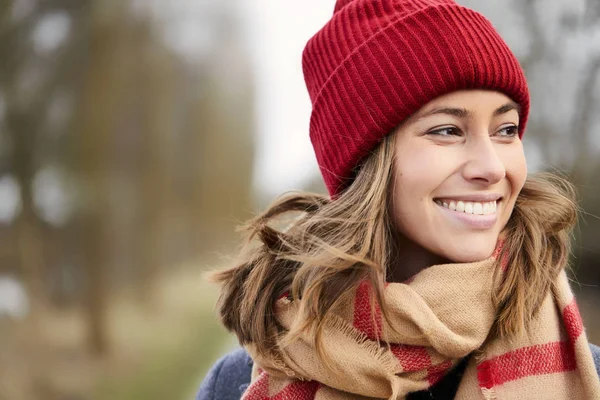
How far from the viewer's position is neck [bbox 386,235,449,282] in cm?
119

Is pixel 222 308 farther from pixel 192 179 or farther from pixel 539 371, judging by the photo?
pixel 192 179

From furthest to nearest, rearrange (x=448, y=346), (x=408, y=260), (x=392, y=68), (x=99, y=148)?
(x=99, y=148) < (x=408, y=260) < (x=392, y=68) < (x=448, y=346)

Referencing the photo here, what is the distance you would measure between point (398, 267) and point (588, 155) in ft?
3.81

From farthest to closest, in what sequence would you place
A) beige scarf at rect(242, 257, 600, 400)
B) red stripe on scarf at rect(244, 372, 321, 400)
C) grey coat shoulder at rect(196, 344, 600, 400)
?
grey coat shoulder at rect(196, 344, 600, 400) < red stripe on scarf at rect(244, 372, 321, 400) < beige scarf at rect(242, 257, 600, 400)

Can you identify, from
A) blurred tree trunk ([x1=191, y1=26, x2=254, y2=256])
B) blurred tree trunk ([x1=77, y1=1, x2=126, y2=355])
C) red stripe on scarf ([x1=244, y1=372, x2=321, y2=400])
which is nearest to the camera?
red stripe on scarf ([x1=244, y1=372, x2=321, y2=400])

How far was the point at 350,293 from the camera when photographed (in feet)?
3.63

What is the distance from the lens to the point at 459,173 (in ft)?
3.43

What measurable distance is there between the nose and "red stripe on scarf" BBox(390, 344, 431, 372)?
0.33 m

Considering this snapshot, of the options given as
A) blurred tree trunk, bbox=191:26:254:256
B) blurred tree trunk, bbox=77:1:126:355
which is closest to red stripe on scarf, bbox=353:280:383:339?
blurred tree trunk, bbox=77:1:126:355

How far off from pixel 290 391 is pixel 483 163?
A: 1.88 feet

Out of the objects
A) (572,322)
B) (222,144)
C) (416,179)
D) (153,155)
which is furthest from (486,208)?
(222,144)

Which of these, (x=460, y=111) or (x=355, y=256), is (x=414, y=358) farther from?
(x=460, y=111)

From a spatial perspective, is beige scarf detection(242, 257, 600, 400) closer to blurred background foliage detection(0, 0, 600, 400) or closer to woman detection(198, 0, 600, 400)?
woman detection(198, 0, 600, 400)

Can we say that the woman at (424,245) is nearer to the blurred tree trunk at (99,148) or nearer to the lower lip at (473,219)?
the lower lip at (473,219)
